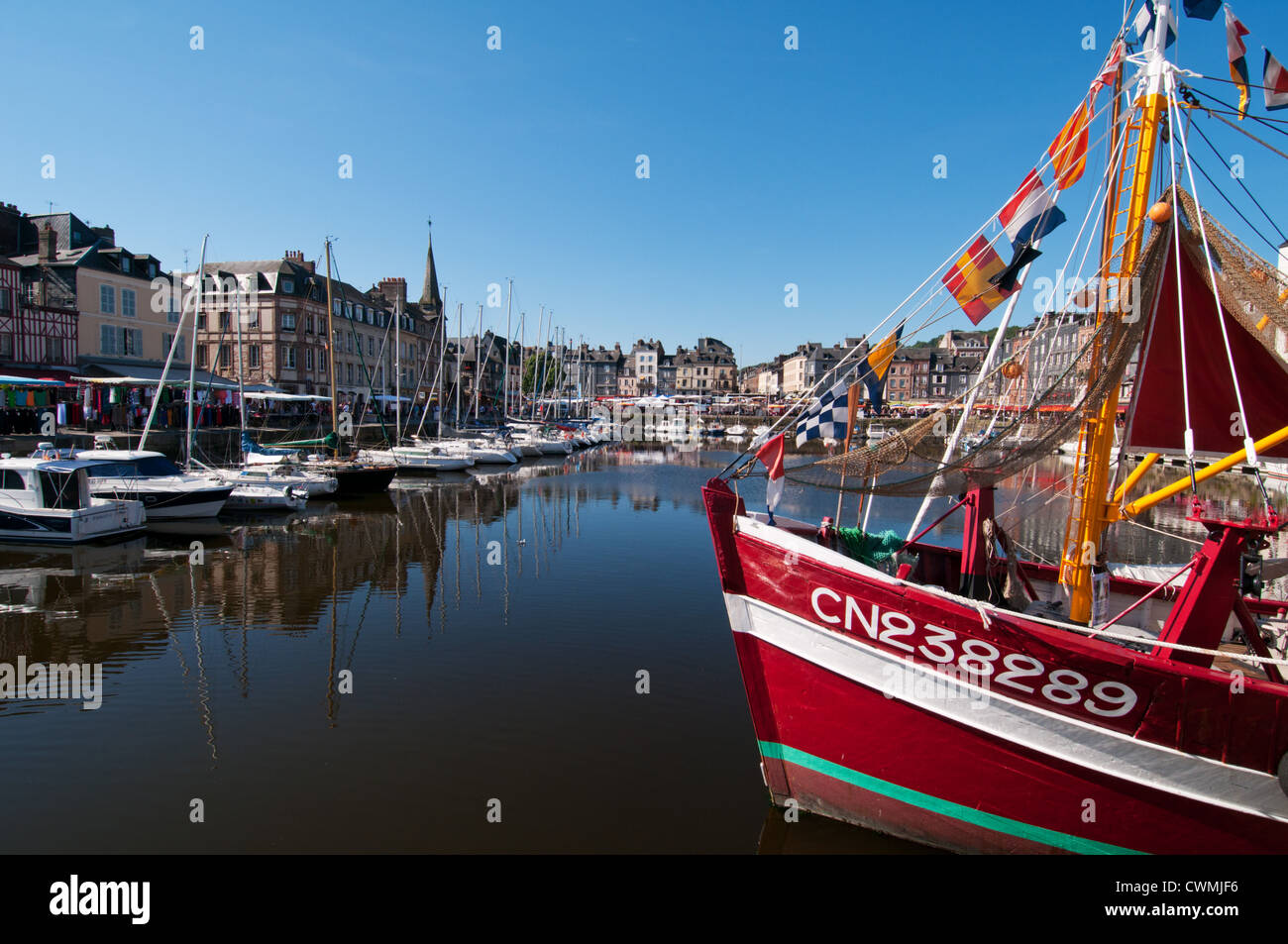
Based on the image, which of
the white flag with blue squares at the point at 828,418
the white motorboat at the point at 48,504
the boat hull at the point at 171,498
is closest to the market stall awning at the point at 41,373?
the boat hull at the point at 171,498

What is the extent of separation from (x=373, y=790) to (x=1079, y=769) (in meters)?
7.20

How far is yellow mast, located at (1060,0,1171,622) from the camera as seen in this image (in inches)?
300

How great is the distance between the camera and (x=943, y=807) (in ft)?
23.0

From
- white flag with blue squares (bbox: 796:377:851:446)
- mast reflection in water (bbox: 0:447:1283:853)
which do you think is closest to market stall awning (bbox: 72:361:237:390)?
mast reflection in water (bbox: 0:447:1283:853)

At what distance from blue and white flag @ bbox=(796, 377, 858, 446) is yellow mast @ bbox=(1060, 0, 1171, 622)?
244 centimetres

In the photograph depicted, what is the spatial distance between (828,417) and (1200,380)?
13.2 ft

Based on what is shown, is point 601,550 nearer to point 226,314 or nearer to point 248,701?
point 248,701

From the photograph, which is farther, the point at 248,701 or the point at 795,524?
the point at 248,701

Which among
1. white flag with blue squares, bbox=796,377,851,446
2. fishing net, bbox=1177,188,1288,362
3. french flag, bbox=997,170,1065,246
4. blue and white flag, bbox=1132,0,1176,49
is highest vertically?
blue and white flag, bbox=1132,0,1176,49

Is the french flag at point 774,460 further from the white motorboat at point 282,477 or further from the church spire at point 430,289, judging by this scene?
the church spire at point 430,289

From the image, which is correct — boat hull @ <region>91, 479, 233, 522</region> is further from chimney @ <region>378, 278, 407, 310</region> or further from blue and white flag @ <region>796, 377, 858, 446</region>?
chimney @ <region>378, 278, 407, 310</region>

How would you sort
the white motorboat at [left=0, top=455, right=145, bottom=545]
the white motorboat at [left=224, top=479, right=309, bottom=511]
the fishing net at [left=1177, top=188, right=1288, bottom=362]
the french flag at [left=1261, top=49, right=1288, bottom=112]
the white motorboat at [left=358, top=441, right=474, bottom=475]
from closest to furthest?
1. the fishing net at [left=1177, top=188, right=1288, bottom=362]
2. the french flag at [left=1261, top=49, right=1288, bottom=112]
3. the white motorboat at [left=0, top=455, right=145, bottom=545]
4. the white motorboat at [left=224, top=479, right=309, bottom=511]
5. the white motorboat at [left=358, top=441, right=474, bottom=475]
